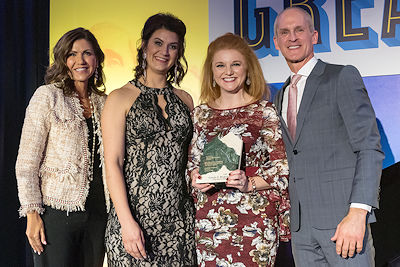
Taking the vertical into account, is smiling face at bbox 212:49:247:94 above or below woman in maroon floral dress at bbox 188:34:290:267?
above

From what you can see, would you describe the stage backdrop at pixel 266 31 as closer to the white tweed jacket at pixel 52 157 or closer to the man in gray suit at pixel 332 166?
the man in gray suit at pixel 332 166

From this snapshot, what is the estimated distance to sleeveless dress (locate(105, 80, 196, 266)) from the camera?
7.25 ft

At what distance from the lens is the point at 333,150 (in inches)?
81.4

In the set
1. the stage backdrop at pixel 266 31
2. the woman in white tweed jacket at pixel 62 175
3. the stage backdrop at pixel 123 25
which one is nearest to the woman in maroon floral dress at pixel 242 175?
the woman in white tweed jacket at pixel 62 175

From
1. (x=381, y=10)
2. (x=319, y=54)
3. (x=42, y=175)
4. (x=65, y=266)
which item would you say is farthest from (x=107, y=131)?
(x=381, y=10)

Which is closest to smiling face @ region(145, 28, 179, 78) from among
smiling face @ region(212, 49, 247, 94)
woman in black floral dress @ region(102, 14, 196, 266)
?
woman in black floral dress @ region(102, 14, 196, 266)

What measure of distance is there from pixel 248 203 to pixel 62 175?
948 millimetres

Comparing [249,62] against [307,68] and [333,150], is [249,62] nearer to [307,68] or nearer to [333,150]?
[307,68]

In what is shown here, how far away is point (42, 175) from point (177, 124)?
0.74 m

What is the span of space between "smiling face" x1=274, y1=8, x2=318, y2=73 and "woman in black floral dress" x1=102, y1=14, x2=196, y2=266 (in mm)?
618

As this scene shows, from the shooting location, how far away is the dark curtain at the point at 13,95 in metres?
3.54

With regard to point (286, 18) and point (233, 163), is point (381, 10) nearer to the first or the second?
point (286, 18)

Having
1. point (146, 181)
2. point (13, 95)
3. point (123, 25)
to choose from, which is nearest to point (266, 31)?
point (123, 25)

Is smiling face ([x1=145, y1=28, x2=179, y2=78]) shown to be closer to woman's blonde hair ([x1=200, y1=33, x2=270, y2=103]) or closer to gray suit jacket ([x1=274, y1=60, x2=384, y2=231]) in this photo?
woman's blonde hair ([x1=200, y1=33, x2=270, y2=103])
